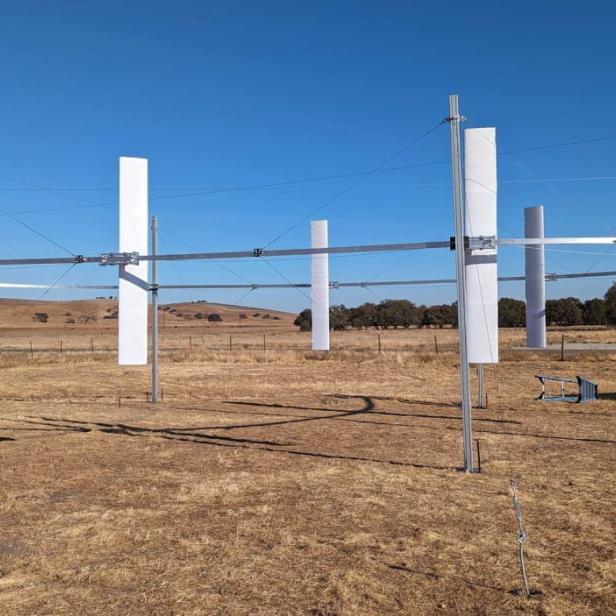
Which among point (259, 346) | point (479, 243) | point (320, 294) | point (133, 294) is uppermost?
point (479, 243)

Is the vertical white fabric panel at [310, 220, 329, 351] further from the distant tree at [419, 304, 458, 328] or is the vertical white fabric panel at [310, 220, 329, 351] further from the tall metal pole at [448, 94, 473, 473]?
the distant tree at [419, 304, 458, 328]

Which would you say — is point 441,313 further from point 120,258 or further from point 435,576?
point 435,576

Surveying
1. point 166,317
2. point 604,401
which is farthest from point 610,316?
→ point 166,317

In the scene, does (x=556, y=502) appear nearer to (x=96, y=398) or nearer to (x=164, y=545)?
(x=164, y=545)

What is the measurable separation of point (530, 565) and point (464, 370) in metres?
3.77

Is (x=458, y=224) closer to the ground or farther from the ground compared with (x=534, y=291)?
farther from the ground

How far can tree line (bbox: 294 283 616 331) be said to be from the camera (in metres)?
39.3

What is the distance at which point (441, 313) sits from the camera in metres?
79.4

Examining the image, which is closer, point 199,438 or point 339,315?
point 199,438

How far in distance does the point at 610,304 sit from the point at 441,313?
25925 mm

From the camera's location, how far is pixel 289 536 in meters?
6.98

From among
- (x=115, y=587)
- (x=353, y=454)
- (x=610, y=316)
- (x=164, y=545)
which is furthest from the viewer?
(x=610, y=316)

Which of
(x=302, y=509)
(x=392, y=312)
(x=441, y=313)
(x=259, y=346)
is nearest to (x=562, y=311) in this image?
(x=441, y=313)

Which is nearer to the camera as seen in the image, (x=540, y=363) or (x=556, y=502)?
(x=556, y=502)
